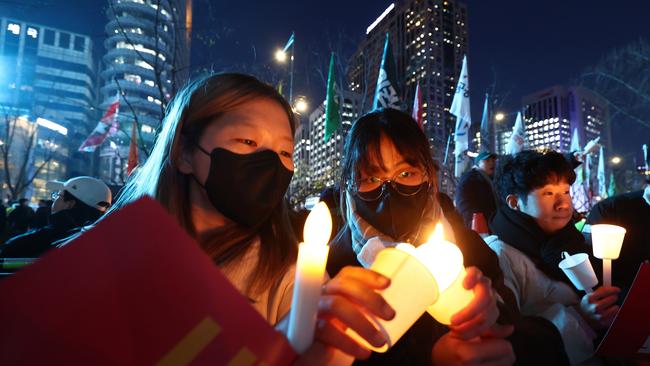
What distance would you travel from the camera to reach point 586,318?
6.41ft

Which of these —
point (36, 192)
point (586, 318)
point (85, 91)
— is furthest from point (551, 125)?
point (85, 91)

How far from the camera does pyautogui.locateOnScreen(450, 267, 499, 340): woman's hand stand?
0.94 m

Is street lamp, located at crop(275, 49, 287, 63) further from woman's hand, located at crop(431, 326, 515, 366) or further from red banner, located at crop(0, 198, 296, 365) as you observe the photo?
red banner, located at crop(0, 198, 296, 365)

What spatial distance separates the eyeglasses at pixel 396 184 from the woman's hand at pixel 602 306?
1.07m

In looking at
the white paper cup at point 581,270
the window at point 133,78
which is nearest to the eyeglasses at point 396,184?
the white paper cup at point 581,270

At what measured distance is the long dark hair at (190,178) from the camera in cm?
155

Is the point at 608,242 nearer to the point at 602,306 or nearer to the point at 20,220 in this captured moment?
the point at 602,306

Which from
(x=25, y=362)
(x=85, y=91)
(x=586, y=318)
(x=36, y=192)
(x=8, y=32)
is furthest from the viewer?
(x=85, y=91)

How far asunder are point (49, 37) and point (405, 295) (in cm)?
10530

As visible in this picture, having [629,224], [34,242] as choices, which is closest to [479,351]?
[629,224]

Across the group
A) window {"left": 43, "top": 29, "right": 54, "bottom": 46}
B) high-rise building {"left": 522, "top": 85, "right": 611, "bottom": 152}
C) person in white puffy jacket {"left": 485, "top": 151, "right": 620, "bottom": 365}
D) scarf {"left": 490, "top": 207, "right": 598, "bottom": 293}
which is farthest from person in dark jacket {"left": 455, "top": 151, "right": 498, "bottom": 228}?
window {"left": 43, "top": 29, "right": 54, "bottom": 46}

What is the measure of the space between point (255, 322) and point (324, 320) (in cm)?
19

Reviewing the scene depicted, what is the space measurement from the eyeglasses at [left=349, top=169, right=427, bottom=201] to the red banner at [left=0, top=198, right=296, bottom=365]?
145 cm

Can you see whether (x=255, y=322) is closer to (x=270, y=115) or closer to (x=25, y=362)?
(x=25, y=362)
